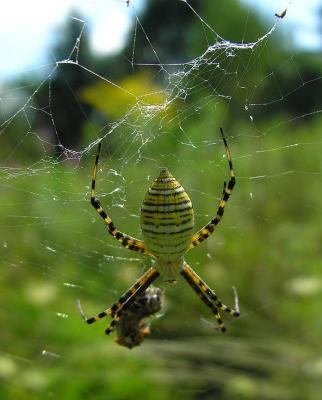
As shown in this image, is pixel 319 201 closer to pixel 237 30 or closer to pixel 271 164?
pixel 271 164

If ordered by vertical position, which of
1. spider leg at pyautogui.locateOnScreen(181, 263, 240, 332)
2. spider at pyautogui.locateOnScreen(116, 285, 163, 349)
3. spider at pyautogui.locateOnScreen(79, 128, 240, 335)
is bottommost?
spider at pyautogui.locateOnScreen(116, 285, 163, 349)

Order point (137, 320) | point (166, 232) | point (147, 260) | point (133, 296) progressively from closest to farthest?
point (166, 232) → point (133, 296) → point (137, 320) → point (147, 260)

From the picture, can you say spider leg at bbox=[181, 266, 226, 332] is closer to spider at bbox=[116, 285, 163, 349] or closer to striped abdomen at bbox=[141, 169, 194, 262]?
spider at bbox=[116, 285, 163, 349]

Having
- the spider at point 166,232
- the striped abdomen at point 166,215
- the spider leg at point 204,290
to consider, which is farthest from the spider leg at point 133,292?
the striped abdomen at point 166,215

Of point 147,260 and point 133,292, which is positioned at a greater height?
point 147,260

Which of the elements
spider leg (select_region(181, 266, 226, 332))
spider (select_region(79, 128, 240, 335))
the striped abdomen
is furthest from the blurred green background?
the striped abdomen

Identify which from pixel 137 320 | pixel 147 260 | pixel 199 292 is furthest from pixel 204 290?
pixel 147 260

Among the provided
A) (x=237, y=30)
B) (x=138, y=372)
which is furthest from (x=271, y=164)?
(x=237, y=30)

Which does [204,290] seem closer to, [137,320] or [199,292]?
[199,292]
